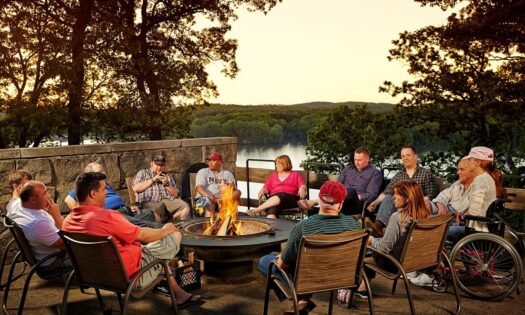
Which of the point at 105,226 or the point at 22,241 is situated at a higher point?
the point at 105,226

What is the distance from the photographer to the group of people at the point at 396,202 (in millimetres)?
3883

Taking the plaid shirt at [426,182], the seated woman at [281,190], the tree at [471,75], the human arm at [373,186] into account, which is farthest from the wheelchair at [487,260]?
the tree at [471,75]

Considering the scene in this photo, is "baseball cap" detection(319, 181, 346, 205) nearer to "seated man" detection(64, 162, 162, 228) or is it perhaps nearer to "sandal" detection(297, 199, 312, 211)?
"seated man" detection(64, 162, 162, 228)

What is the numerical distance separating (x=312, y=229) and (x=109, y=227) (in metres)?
1.35

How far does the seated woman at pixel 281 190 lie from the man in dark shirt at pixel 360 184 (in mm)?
584

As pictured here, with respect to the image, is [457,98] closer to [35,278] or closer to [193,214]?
[193,214]

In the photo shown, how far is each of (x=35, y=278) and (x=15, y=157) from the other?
1362 millimetres

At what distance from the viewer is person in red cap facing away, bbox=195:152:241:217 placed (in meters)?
7.12

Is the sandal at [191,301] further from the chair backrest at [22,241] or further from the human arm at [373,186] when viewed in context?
the human arm at [373,186]

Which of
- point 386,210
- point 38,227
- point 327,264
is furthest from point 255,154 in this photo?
point 327,264

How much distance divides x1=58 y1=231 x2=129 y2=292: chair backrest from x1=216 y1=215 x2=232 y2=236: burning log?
172cm

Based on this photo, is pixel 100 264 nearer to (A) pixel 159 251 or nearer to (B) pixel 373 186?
(A) pixel 159 251

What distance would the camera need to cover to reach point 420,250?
169 inches

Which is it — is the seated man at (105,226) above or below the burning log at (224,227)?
above
